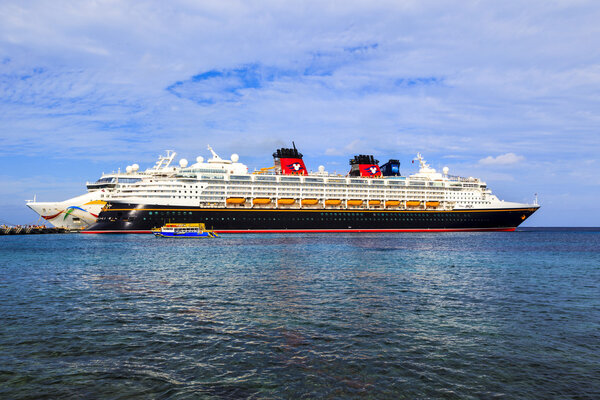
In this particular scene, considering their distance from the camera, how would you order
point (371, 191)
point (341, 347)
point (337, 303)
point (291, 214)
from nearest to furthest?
point (341, 347) → point (337, 303) → point (291, 214) → point (371, 191)

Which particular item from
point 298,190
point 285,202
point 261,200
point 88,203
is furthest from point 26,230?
point 298,190

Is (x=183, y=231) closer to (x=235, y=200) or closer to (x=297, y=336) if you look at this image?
(x=235, y=200)

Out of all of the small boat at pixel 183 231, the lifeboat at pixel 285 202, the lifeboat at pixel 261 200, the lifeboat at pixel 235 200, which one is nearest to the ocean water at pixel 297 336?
the small boat at pixel 183 231

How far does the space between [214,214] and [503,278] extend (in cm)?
6016

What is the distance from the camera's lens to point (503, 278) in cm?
2648

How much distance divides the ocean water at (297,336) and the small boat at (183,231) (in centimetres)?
4184

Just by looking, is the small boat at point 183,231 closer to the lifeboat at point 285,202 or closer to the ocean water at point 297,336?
the lifeboat at point 285,202

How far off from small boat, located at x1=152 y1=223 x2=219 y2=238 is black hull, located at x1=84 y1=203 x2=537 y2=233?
397 centimetres

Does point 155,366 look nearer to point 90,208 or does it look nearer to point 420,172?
point 90,208

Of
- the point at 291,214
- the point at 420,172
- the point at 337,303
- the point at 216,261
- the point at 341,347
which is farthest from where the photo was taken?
the point at 420,172

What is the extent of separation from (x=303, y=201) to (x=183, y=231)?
29.4 metres

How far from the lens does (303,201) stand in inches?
3546

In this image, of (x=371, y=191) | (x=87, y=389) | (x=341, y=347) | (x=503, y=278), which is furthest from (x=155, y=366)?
(x=371, y=191)

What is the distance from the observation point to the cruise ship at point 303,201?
7612 centimetres
